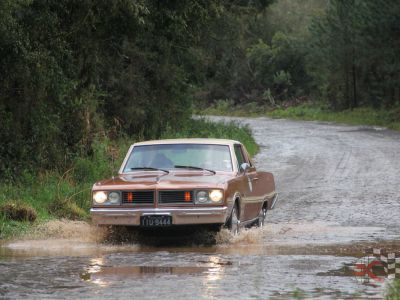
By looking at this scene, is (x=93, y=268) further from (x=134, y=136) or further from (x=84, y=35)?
(x=134, y=136)

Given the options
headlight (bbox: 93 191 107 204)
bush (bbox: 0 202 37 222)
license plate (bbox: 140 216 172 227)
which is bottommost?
bush (bbox: 0 202 37 222)

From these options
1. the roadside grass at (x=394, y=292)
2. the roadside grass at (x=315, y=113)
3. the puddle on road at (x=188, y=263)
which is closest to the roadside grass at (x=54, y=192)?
the puddle on road at (x=188, y=263)

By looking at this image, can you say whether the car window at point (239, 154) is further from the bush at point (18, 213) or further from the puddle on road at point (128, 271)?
the puddle on road at point (128, 271)

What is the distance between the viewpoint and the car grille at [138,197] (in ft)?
43.8

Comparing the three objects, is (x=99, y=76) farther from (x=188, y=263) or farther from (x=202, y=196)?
(x=188, y=263)

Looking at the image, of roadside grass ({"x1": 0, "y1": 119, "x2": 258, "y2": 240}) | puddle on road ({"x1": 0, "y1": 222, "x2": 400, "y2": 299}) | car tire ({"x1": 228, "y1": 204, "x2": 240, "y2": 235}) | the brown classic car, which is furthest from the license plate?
roadside grass ({"x1": 0, "y1": 119, "x2": 258, "y2": 240})

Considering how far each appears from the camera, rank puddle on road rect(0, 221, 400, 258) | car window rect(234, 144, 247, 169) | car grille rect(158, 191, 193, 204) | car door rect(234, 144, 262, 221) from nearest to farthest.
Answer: puddle on road rect(0, 221, 400, 258)
car grille rect(158, 191, 193, 204)
car door rect(234, 144, 262, 221)
car window rect(234, 144, 247, 169)

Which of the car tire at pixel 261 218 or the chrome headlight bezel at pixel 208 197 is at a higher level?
the chrome headlight bezel at pixel 208 197

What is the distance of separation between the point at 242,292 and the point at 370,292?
1.16 metres

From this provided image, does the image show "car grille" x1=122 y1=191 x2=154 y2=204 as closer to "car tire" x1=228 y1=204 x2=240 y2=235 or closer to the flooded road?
the flooded road

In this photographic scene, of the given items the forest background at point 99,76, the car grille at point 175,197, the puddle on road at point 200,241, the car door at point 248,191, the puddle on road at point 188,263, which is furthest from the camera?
the forest background at point 99,76

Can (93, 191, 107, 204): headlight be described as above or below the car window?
below

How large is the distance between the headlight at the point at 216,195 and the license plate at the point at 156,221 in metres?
0.62

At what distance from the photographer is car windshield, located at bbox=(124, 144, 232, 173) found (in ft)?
48.1
